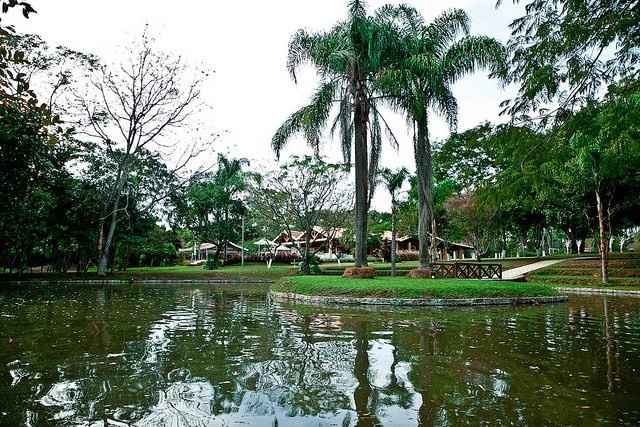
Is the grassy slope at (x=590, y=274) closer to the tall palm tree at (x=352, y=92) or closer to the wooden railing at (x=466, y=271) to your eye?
the wooden railing at (x=466, y=271)

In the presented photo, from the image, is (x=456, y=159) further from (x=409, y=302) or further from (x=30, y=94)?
(x=30, y=94)

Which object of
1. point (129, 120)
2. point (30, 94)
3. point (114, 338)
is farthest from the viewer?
point (129, 120)

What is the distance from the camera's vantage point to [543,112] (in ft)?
18.9

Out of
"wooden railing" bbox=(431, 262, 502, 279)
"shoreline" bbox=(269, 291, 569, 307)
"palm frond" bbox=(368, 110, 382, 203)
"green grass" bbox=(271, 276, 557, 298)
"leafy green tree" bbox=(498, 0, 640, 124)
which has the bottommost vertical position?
"shoreline" bbox=(269, 291, 569, 307)

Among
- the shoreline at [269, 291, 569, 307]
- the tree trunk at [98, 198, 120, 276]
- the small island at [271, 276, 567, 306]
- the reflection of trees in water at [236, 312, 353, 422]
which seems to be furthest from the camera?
the tree trunk at [98, 198, 120, 276]

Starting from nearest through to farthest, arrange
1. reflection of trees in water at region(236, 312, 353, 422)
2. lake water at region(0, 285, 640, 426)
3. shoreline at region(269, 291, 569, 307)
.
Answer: lake water at region(0, 285, 640, 426) → reflection of trees in water at region(236, 312, 353, 422) → shoreline at region(269, 291, 569, 307)

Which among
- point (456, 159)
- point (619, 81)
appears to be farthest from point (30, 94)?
point (456, 159)

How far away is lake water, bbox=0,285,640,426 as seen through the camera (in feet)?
14.9

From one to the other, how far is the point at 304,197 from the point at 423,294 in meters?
20.1

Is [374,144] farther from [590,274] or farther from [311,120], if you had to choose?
[590,274]

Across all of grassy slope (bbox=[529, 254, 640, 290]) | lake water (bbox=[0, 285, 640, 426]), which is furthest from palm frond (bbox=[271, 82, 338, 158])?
grassy slope (bbox=[529, 254, 640, 290])

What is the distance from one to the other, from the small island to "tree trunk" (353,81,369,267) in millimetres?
2787

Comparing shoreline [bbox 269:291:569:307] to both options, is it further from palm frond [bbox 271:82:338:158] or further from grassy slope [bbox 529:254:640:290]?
grassy slope [bbox 529:254:640:290]

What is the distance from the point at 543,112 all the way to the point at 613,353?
4308 millimetres
